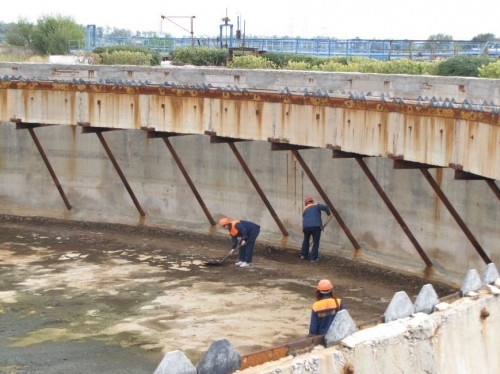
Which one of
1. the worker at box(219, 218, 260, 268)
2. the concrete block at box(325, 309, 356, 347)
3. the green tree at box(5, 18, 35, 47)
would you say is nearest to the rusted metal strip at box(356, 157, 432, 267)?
the worker at box(219, 218, 260, 268)

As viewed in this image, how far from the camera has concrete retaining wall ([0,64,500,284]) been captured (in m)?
17.7

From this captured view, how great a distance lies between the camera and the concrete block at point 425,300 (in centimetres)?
1108

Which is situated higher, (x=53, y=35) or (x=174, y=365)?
(x=53, y=35)

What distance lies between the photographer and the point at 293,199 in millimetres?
20531

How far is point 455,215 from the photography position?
16.6m

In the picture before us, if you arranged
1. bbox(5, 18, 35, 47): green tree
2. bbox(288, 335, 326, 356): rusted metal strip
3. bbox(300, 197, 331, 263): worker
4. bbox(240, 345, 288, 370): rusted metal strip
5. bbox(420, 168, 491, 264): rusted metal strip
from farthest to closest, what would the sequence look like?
1. bbox(5, 18, 35, 47): green tree
2. bbox(300, 197, 331, 263): worker
3. bbox(420, 168, 491, 264): rusted metal strip
4. bbox(288, 335, 326, 356): rusted metal strip
5. bbox(240, 345, 288, 370): rusted metal strip

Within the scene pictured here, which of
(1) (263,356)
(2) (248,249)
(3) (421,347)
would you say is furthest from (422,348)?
(2) (248,249)

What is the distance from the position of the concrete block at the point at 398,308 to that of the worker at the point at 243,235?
7.66 meters

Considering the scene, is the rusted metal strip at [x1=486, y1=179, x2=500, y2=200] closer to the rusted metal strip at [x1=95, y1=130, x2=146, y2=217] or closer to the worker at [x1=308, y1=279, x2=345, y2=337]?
the worker at [x1=308, y1=279, x2=345, y2=337]

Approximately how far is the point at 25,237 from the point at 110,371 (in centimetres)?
926

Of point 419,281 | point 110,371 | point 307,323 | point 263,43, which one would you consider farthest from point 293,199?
point 263,43

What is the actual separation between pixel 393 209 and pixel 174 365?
409 inches

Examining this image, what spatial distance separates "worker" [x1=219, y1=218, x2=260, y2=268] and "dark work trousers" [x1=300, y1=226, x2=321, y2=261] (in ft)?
3.47

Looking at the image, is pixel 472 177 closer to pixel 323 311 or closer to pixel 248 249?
pixel 248 249
